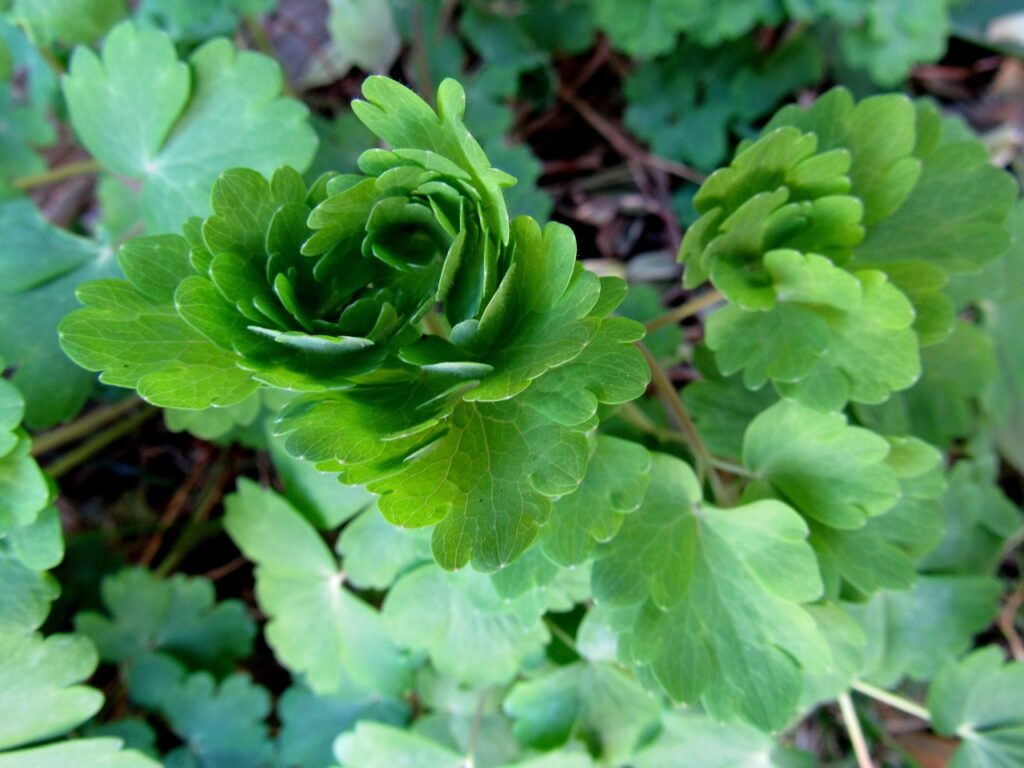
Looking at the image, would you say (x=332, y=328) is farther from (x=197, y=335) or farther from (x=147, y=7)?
(x=147, y=7)

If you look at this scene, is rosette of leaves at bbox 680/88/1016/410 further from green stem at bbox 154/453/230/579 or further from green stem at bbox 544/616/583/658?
green stem at bbox 154/453/230/579

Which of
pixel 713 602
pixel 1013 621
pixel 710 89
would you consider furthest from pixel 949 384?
pixel 710 89

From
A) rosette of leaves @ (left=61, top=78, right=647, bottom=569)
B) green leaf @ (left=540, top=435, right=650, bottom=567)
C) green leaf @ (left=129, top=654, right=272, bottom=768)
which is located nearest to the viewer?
rosette of leaves @ (left=61, top=78, right=647, bottom=569)

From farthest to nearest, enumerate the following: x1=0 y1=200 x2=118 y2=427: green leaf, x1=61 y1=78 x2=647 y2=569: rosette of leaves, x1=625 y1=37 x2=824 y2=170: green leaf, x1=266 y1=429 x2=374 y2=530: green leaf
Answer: x1=625 y1=37 x2=824 y2=170: green leaf
x1=266 y1=429 x2=374 y2=530: green leaf
x1=0 y1=200 x2=118 y2=427: green leaf
x1=61 y1=78 x2=647 y2=569: rosette of leaves

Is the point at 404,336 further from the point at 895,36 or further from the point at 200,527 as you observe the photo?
the point at 895,36

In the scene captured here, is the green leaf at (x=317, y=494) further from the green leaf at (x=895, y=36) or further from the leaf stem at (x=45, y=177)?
the green leaf at (x=895, y=36)

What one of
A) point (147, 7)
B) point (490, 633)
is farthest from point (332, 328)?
point (147, 7)

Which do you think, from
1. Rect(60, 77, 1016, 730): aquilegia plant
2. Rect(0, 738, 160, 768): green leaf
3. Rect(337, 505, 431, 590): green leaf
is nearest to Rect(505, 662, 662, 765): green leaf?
Rect(60, 77, 1016, 730): aquilegia plant
